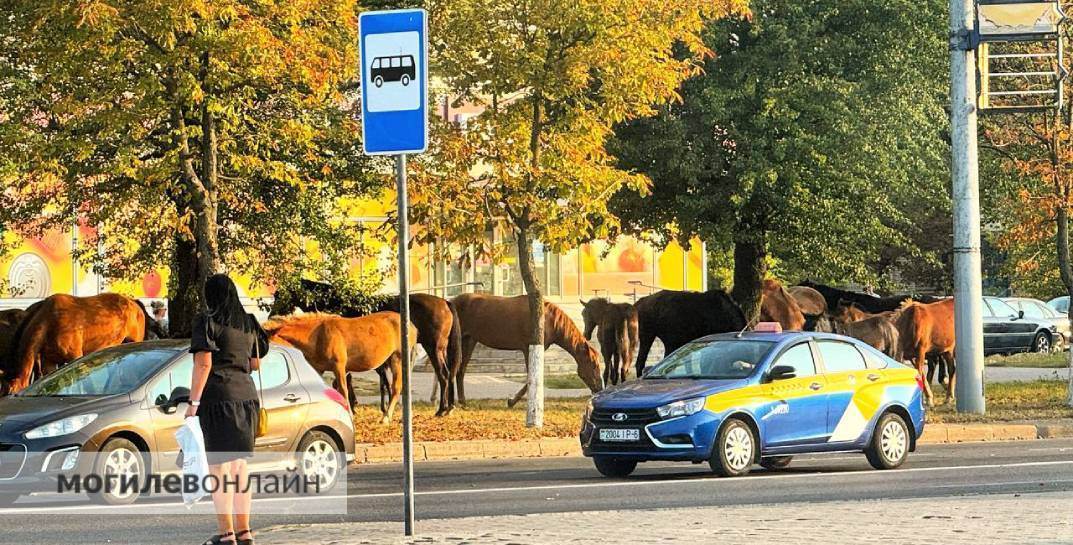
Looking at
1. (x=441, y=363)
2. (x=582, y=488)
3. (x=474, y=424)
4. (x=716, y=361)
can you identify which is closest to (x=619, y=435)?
(x=582, y=488)

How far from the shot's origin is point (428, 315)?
27.7 metres

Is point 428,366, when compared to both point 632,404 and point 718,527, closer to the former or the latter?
point 632,404

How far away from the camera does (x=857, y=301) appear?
125ft

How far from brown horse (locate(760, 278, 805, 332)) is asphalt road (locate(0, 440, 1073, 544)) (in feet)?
39.5

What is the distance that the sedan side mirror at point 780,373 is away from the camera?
18453mm

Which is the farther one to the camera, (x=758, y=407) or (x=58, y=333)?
(x=58, y=333)

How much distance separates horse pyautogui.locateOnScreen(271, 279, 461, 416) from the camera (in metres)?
→ 27.1

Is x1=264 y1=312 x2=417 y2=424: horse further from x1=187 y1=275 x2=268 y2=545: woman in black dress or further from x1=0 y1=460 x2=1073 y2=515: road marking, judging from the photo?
x1=187 y1=275 x2=268 y2=545: woman in black dress

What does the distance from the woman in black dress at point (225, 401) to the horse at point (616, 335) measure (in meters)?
20.4

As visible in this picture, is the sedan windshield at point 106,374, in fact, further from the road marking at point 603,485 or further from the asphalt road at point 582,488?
the road marking at point 603,485

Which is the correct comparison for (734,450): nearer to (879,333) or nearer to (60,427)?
(60,427)

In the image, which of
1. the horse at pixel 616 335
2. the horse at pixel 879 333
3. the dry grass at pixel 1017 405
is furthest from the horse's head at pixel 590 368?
the dry grass at pixel 1017 405

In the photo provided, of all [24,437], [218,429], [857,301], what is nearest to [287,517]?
[24,437]

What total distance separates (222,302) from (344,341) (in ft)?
43.4
